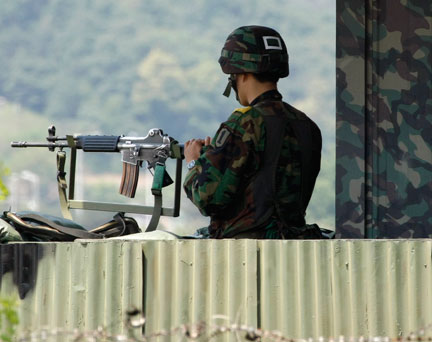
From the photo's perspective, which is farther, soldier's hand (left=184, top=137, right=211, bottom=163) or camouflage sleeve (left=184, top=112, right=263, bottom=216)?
soldier's hand (left=184, top=137, right=211, bottom=163)

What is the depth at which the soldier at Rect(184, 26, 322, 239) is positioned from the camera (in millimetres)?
4559

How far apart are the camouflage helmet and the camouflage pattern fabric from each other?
5.83ft

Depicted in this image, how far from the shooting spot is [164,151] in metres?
6.14

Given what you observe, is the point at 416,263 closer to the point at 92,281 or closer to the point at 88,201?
the point at 92,281

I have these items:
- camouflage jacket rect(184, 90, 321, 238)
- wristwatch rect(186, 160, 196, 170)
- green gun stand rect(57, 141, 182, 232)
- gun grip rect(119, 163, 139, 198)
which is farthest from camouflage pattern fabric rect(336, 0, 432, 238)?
wristwatch rect(186, 160, 196, 170)

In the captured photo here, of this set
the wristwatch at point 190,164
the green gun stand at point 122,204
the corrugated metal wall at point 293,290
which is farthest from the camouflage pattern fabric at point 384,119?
the corrugated metal wall at point 293,290

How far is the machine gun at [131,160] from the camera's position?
19.9 ft

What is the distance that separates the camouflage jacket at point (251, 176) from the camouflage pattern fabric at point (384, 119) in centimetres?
177

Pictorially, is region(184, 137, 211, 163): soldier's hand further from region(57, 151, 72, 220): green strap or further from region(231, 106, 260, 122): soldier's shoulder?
region(57, 151, 72, 220): green strap

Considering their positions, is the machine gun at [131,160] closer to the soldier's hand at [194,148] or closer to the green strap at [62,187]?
the green strap at [62,187]

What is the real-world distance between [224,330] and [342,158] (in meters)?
2.65

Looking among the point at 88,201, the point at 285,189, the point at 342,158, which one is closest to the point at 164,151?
the point at 88,201

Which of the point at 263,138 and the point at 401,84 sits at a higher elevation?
the point at 401,84

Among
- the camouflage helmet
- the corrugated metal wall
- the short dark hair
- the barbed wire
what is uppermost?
the camouflage helmet
